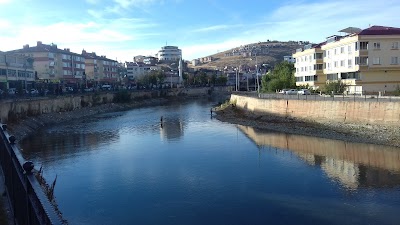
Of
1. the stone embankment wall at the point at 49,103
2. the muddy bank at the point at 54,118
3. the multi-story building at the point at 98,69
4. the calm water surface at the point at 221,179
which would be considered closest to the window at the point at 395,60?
the calm water surface at the point at 221,179

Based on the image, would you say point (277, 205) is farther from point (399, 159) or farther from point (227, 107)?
point (227, 107)

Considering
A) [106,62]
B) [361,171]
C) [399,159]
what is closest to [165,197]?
[361,171]

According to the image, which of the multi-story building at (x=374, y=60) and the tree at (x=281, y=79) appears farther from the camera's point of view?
the tree at (x=281, y=79)

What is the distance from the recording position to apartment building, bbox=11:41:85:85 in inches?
2992

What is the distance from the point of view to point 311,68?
56531 mm

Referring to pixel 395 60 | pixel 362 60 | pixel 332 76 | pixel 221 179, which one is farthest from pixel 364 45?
pixel 221 179

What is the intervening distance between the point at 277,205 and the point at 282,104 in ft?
91.7

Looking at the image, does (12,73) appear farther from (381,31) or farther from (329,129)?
(381,31)

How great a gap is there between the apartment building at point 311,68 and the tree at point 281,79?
3170mm

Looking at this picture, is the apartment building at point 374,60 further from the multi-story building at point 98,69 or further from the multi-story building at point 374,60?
the multi-story building at point 98,69

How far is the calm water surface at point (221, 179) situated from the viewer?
14883 millimetres

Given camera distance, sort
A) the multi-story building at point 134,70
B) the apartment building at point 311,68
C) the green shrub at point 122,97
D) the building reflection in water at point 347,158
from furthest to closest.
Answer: the multi-story building at point 134,70, the green shrub at point 122,97, the apartment building at point 311,68, the building reflection in water at point 347,158

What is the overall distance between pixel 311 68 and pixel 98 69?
6679cm

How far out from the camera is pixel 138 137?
1400 inches
